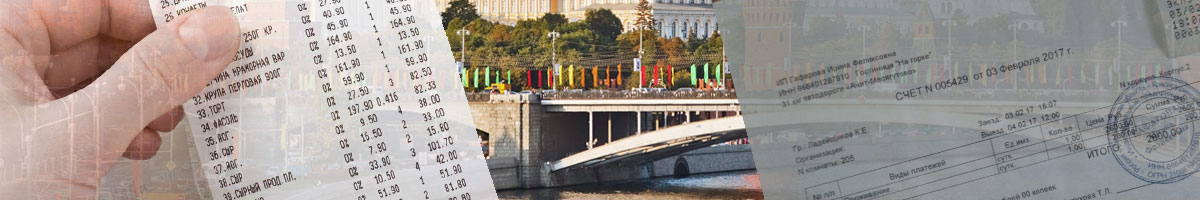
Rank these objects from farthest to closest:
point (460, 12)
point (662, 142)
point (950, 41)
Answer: point (460, 12) → point (662, 142) → point (950, 41)

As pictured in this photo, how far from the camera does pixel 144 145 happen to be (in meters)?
1.13

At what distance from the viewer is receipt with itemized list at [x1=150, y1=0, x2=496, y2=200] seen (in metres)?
1.17

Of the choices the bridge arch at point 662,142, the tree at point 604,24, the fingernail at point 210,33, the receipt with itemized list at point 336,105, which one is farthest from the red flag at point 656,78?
the fingernail at point 210,33

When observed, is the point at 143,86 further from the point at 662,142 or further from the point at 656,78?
the point at 656,78

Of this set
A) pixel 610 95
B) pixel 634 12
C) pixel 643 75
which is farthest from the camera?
pixel 634 12

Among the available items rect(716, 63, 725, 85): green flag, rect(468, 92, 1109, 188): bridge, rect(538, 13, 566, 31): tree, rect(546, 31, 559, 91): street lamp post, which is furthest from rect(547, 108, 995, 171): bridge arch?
rect(538, 13, 566, 31): tree

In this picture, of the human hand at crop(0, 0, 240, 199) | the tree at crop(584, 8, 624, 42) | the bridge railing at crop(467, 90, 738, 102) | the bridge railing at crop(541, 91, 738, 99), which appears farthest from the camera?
the tree at crop(584, 8, 624, 42)

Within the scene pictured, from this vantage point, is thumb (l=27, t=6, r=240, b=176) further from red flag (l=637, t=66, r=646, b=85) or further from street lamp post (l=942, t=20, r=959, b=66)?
red flag (l=637, t=66, r=646, b=85)

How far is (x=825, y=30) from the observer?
148 centimetres

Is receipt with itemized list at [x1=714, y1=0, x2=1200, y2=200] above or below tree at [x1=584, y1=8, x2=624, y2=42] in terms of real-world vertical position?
below

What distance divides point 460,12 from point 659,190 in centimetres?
497

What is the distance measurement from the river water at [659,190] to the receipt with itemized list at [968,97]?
27.5ft

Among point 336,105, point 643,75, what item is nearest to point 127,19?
point 336,105

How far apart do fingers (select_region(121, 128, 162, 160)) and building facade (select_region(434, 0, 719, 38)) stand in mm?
13160
